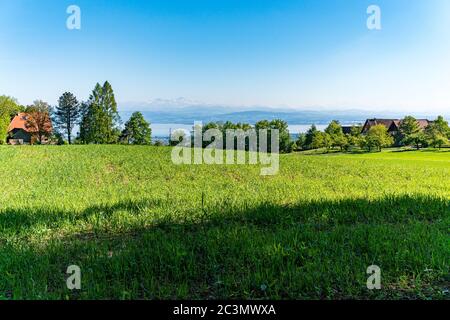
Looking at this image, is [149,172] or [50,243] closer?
[50,243]

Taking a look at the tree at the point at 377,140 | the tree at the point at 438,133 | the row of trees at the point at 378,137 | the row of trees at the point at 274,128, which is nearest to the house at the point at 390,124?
the row of trees at the point at 378,137

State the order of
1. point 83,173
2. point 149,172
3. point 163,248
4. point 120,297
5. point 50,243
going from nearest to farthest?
point 120,297 → point 163,248 → point 50,243 → point 83,173 → point 149,172

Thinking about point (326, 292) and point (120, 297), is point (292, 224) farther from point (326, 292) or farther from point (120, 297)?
point (120, 297)

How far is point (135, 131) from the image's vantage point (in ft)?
237

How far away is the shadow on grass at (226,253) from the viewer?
13.0 feet

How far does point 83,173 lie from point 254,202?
11.7 metres

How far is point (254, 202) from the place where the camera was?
29.7 ft

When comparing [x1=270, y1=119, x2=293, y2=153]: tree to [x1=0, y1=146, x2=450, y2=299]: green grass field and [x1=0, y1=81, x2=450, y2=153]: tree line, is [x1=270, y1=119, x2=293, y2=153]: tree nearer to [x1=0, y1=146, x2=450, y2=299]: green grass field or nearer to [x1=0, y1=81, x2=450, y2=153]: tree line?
[x1=0, y1=81, x2=450, y2=153]: tree line

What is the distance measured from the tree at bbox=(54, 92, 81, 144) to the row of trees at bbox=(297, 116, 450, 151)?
49.9 meters

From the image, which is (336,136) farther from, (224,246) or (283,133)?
(224,246)

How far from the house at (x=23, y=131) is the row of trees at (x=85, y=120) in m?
0.28

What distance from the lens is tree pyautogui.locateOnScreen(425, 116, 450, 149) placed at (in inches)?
2030

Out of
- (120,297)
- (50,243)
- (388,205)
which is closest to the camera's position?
(120,297)

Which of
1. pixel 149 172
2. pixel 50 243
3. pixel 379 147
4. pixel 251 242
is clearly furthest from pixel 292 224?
pixel 379 147
